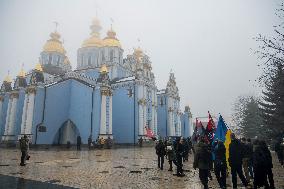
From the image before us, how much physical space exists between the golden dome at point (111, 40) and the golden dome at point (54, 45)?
9.62 meters

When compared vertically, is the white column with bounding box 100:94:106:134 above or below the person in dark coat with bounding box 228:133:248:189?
above

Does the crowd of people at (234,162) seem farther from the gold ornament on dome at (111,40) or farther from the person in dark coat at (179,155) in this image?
the gold ornament on dome at (111,40)

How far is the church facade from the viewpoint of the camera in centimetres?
3731

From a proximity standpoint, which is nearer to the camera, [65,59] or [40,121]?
[40,121]

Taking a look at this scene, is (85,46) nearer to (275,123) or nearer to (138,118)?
(138,118)

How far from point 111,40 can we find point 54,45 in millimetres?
11553

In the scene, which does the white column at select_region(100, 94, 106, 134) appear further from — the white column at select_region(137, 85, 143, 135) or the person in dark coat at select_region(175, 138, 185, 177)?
the person in dark coat at select_region(175, 138, 185, 177)

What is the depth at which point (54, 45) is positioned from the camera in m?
53.9

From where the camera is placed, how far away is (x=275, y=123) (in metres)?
30.0

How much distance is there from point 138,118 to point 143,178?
33018 millimetres

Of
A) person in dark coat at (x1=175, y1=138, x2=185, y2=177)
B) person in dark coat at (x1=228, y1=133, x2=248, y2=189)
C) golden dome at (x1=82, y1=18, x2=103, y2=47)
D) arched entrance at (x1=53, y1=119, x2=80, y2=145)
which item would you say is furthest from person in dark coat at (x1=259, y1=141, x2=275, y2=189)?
golden dome at (x1=82, y1=18, x2=103, y2=47)

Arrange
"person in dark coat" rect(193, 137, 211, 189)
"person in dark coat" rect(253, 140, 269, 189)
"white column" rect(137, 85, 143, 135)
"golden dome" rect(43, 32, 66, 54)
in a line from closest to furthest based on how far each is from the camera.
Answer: "person in dark coat" rect(253, 140, 269, 189), "person in dark coat" rect(193, 137, 211, 189), "white column" rect(137, 85, 143, 135), "golden dome" rect(43, 32, 66, 54)

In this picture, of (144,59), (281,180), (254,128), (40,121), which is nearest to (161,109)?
(144,59)

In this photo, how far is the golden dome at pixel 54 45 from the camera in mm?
53625
